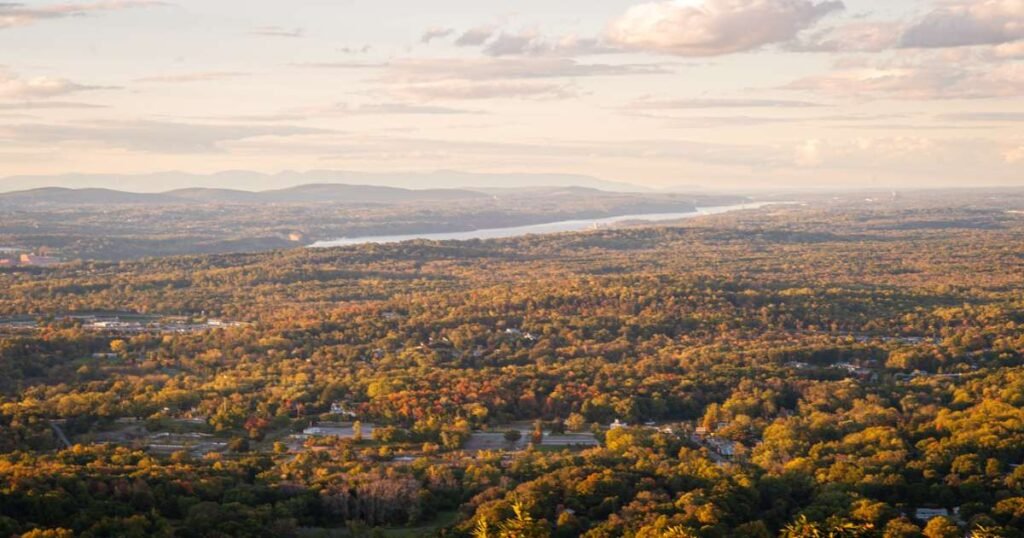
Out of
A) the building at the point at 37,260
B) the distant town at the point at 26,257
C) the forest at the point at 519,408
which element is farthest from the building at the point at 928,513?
the building at the point at 37,260

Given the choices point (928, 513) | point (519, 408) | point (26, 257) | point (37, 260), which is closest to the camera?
point (928, 513)

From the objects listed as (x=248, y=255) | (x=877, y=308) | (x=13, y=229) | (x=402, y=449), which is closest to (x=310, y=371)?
(x=402, y=449)

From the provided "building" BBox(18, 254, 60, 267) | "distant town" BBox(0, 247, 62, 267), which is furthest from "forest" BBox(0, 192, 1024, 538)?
"building" BBox(18, 254, 60, 267)

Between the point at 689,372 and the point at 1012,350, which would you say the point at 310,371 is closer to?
the point at 689,372

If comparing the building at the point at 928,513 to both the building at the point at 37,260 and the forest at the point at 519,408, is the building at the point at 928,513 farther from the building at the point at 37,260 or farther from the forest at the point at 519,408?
the building at the point at 37,260

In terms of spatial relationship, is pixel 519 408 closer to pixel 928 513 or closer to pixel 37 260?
pixel 928 513

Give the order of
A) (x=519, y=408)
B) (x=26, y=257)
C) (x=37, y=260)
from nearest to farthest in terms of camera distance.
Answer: (x=519, y=408) → (x=37, y=260) → (x=26, y=257)

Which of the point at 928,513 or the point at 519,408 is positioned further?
the point at 519,408

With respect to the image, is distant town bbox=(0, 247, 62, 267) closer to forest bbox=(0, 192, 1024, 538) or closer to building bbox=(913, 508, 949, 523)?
forest bbox=(0, 192, 1024, 538)

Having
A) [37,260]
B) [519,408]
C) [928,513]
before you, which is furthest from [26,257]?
[928,513]
